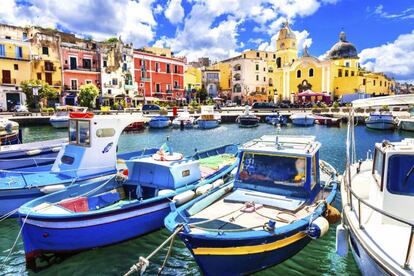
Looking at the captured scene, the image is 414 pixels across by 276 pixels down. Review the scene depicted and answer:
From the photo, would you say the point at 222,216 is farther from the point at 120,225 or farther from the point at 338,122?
the point at 338,122

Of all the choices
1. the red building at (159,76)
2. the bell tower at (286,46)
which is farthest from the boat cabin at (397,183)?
→ the bell tower at (286,46)

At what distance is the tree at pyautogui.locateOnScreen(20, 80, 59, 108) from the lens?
47531 millimetres

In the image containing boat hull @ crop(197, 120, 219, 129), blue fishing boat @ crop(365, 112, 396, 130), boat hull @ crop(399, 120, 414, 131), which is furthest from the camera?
boat hull @ crop(197, 120, 219, 129)

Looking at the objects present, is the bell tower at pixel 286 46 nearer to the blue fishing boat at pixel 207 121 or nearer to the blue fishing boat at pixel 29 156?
the blue fishing boat at pixel 207 121

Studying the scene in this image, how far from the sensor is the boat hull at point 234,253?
6734 mm

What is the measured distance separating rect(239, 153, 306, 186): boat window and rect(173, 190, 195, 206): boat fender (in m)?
1.54

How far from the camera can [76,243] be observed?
28.0ft

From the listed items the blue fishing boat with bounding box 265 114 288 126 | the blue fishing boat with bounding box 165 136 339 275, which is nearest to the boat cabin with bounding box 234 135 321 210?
the blue fishing boat with bounding box 165 136 339 275

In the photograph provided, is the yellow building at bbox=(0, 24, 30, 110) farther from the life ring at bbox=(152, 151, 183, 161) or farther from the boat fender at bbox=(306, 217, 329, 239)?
the boat fender at bbox=(306, 217, 329, 239)

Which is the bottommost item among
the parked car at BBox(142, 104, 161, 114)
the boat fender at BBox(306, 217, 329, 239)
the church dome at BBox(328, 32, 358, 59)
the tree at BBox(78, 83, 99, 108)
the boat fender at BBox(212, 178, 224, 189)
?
the boat fender at BBox(306, 217, 329, 239)

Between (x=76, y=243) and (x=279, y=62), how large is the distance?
84258 millimetres

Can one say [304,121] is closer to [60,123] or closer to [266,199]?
[60,123]

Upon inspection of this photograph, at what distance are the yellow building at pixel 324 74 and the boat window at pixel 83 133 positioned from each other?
65.6 metres

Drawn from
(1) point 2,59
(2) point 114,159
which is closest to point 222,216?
(2) point 114,159
